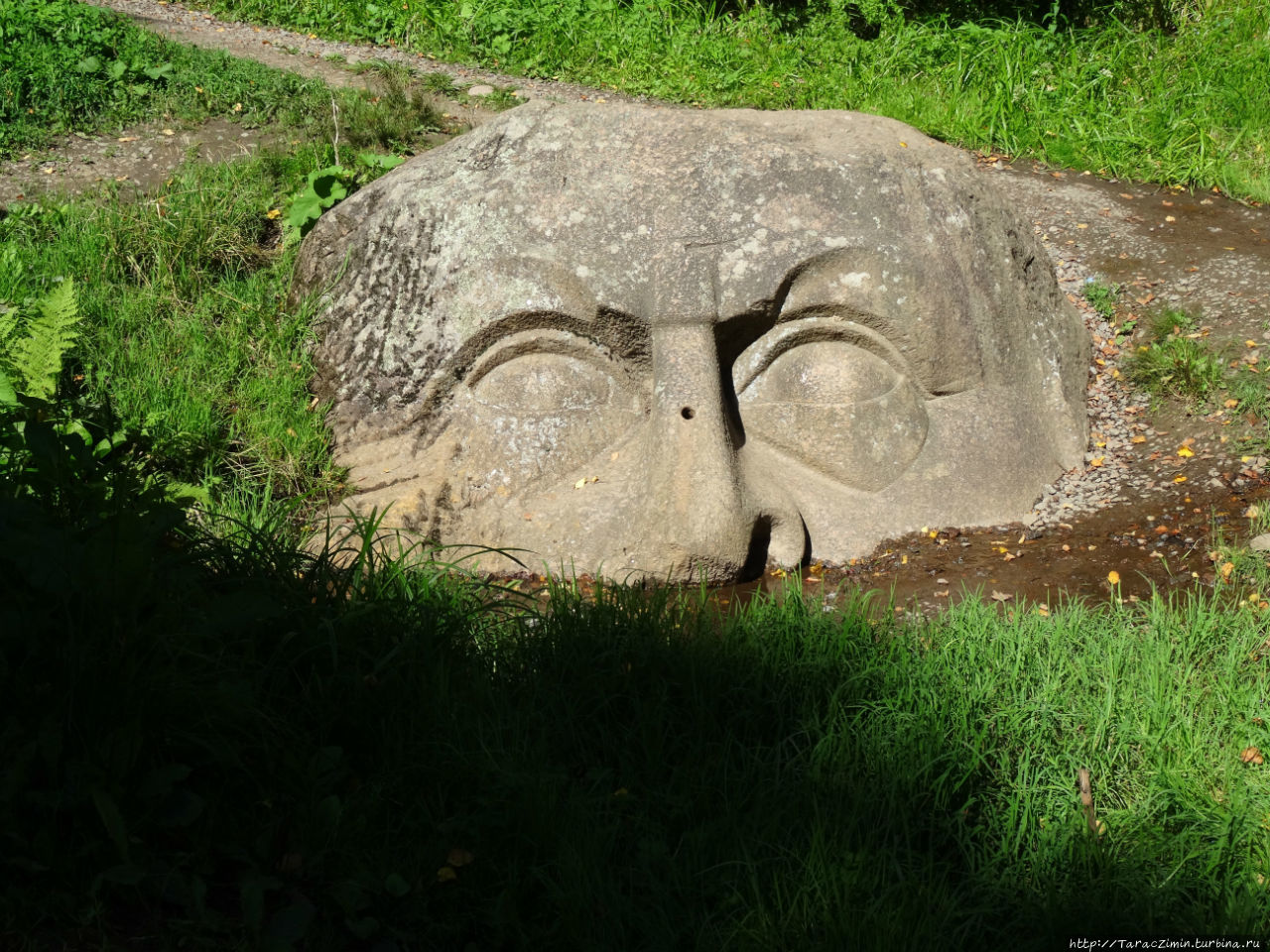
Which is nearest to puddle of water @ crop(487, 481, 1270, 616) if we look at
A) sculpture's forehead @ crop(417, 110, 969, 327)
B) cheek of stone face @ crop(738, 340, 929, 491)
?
cheek of stone face @ crop(738, 340, 929, 491)

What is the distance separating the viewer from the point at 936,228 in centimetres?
416

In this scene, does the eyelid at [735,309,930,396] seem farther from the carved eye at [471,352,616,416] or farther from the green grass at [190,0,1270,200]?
the green grass at [190,0,1270,200]

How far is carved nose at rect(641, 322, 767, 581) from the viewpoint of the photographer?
3760 mm

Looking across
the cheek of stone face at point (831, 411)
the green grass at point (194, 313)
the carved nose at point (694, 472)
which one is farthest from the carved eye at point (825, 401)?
the green grass at point (194, 313)

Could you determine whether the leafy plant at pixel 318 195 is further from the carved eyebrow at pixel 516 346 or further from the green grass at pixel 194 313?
the carved eyebrow at pixel 516 346

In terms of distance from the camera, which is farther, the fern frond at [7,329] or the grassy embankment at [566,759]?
the fern frond at [7,329]

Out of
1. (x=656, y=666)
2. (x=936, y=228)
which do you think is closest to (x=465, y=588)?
(x=656, y=666)

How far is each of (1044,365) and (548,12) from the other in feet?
15.8

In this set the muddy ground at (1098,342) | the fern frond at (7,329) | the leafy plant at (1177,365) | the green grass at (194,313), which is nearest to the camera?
the muddy ground at (1098,342)

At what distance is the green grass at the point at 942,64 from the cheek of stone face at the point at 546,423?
3.47 m

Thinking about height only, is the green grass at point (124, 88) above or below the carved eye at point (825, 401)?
above

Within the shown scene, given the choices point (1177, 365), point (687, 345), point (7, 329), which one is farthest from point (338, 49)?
point (1177, 365)

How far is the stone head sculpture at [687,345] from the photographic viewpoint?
3.95 m

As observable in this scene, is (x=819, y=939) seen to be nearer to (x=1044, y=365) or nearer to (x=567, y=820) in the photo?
(x=567, y=820)
